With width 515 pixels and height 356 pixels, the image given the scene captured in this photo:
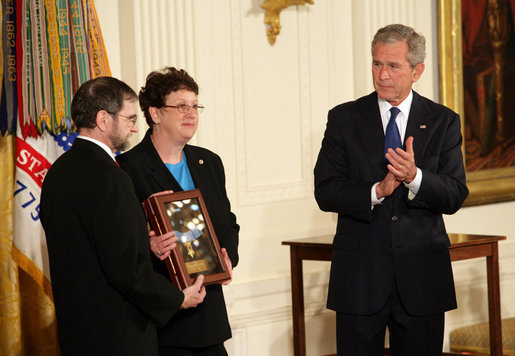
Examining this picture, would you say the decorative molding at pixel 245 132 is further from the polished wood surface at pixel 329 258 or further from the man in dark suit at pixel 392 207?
the man in dark suit at pixel 392 207

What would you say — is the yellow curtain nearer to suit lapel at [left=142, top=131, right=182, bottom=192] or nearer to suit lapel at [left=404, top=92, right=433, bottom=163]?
suit lapel at [left=142, top=131, right=182, bottom=192]

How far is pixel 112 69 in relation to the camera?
5.13 metres

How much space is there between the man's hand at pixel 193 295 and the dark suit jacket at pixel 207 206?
9.5 inches

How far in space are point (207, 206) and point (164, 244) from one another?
17.4 inches

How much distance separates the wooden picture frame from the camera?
124 inches

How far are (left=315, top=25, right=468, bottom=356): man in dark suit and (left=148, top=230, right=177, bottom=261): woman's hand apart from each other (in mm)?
853

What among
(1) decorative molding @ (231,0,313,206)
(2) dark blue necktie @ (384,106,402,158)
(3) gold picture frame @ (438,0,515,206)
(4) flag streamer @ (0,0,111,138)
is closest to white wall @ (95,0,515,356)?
(1) decorative molding @ (231,0,313,206)

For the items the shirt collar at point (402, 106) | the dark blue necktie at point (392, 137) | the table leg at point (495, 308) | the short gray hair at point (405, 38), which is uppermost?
the short gray hair at point (405, 38)

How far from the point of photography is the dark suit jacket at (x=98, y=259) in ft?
9.27

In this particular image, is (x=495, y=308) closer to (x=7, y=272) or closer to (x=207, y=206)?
(x=207, y=206)

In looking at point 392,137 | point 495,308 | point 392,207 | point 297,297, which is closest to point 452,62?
point 495,308

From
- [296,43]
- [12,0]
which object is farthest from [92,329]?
[296,43]

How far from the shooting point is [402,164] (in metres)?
3.40

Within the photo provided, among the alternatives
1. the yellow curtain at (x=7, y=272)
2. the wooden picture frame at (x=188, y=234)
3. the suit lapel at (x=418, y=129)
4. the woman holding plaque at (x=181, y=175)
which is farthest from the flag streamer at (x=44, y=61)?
the suit lapel at (x=418, y=129)
